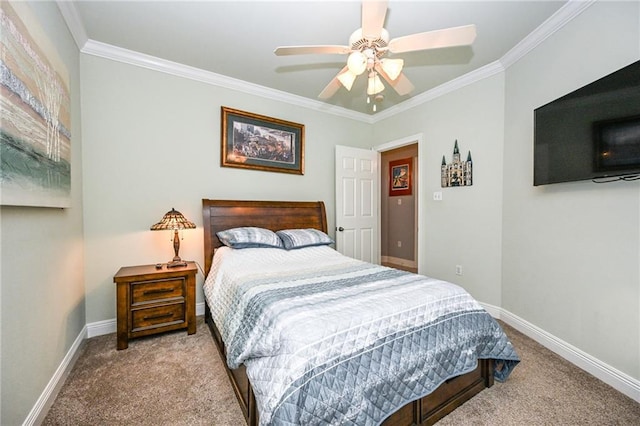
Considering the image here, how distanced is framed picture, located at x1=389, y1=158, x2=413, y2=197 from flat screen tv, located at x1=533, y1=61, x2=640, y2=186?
3219 mm

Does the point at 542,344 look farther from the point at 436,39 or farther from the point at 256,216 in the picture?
the point at 256,216

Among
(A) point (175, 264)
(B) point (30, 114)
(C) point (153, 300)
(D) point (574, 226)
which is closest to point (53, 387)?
(C) point (153, 300)

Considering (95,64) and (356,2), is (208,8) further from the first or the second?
(95,64)

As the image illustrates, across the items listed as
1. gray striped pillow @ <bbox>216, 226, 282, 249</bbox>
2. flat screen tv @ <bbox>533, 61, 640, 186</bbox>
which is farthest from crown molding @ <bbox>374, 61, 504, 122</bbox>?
gray striped pillow @ <bbox>216, 226, 282, 249</bbox>

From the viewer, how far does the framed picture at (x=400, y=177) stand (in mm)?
5426

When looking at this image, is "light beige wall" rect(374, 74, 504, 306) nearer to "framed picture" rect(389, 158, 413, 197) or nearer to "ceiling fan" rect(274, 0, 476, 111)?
"ceiling fan" rect(274, 0, 476, 111)

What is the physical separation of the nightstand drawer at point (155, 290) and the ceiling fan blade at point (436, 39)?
254 cm

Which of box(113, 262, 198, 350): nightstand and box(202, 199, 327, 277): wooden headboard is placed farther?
box(202, 199, 327, 277): wooden headboard

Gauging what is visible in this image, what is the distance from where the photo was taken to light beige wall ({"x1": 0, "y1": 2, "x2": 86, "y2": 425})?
120 cm

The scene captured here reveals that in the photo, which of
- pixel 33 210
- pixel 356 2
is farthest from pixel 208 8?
pixel 33 210

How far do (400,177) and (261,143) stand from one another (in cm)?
339

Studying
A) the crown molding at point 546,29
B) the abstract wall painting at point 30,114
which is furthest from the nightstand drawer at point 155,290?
the crown molding at point 546,29

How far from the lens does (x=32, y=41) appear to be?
4.44 ft

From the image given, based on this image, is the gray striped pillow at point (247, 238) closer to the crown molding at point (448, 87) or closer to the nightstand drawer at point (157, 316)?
the nightstand drawer at point (157, 316)
